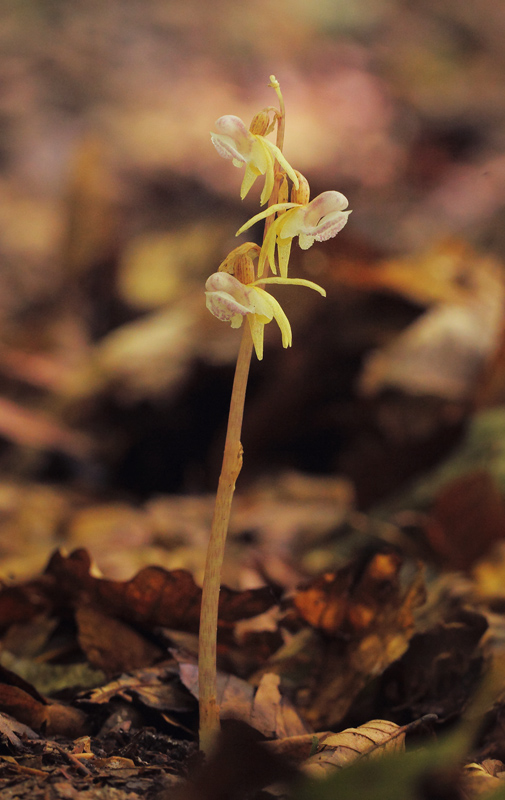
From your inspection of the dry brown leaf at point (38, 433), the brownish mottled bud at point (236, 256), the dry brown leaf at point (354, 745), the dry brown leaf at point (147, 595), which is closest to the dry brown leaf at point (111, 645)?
the dry brown leaf at point (147, 595)

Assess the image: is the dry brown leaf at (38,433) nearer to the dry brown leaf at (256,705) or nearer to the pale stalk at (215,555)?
the dry brown leaf at (256,705)

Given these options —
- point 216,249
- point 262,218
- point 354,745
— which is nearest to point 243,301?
point 262,218

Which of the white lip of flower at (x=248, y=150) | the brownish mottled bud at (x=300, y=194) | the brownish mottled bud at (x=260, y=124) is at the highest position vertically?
the brownish mottled bud at (x=260, y=124)

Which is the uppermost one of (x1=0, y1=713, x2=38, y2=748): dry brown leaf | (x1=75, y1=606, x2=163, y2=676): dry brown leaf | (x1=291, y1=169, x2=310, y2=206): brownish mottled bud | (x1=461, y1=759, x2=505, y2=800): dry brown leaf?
(x1=291, y1=169, x2=310, y2=206): brownish mottled bud

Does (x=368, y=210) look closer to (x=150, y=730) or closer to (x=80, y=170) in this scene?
(x=80, y=170)

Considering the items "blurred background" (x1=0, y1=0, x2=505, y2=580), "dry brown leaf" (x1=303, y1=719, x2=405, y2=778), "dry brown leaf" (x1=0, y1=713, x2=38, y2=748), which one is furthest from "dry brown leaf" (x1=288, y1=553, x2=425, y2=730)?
"blurred background" (x1=0, y1=0, x2=505, y2=580)

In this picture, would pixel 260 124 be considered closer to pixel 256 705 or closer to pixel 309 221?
pixel 309 221

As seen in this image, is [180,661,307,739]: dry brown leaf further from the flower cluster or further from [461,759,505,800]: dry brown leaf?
the flower cluster
